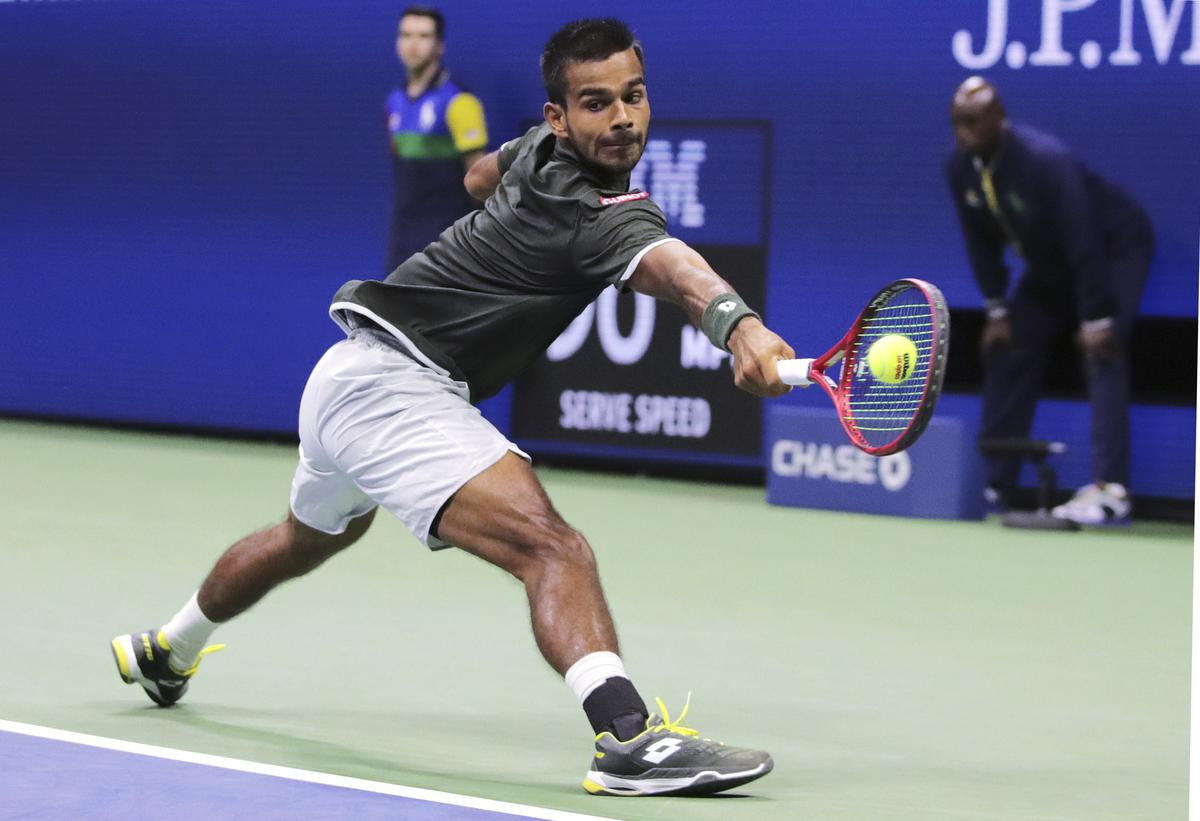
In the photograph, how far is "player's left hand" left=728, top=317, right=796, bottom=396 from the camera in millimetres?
3594

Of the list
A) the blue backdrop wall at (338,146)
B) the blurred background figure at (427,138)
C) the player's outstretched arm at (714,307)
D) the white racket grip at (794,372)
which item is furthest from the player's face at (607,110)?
the blurred background figure at (427,138)

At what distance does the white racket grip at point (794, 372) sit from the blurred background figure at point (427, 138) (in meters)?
5.83

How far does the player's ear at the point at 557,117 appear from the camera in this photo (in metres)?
4.20

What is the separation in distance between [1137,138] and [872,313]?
5.11m

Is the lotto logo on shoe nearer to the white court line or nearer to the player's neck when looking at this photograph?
the white court line

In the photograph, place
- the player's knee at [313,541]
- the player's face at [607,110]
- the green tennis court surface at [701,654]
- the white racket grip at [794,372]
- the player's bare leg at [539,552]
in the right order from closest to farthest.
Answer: the white racket grip at [794,372], the player's bare leg at [539,552], the player's face at [607,110], the green tennis court surface at [701,654], the player's knee at [313,541]

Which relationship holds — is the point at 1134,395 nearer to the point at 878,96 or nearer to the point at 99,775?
the point at 878,96

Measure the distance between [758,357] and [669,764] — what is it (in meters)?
0.82

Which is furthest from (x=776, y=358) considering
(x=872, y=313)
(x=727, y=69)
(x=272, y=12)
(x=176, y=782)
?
(x=272, y=12)

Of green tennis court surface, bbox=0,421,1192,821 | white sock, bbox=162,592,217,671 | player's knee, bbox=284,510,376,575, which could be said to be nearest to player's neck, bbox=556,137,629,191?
player's knee, bbox=284,510,376,575

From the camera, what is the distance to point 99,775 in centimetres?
395

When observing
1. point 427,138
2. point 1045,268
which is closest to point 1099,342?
point 1045,268

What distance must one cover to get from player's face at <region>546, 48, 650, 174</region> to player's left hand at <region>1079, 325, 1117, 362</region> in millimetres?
4553

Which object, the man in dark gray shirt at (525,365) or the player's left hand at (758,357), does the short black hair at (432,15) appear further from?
the player's left hand at (758,357)
